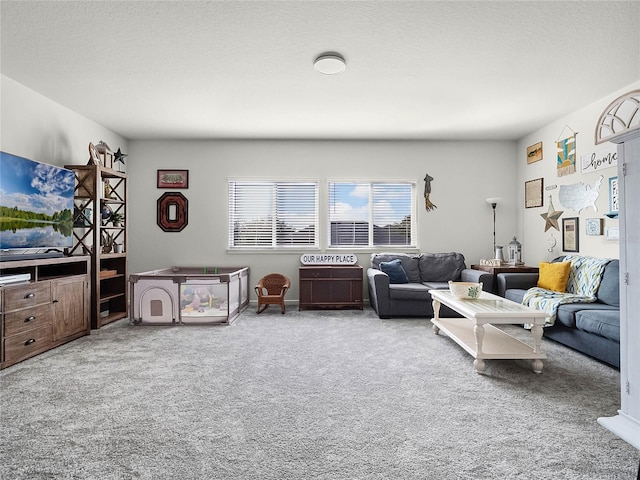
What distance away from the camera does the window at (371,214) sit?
5.71 m


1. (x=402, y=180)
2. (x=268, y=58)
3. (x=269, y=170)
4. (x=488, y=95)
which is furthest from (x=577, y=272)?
(x=269, y=170)

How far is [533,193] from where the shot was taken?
525cm

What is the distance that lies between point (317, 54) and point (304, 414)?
2807 mm

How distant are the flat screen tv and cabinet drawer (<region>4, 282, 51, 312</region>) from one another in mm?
303

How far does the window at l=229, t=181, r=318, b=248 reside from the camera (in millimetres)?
5668

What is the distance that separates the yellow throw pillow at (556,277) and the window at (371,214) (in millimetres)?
2035

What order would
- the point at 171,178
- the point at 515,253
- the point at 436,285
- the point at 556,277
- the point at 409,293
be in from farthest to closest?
the point at 171,178 → the point at 515,253 → the point at 436,285 → the point at 409,293 → the point at 556,277

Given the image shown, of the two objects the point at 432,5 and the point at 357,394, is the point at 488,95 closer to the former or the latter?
the point at 432,5

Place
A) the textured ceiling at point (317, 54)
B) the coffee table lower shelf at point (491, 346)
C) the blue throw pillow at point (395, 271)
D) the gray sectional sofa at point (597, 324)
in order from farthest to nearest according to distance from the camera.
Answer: the blue throw pillow at point (395, 271) < the gray sectional sofa at point (597, 324) < the coffee table lower shelf at point (491, 346) < the textured ceiling at point (317, 54)

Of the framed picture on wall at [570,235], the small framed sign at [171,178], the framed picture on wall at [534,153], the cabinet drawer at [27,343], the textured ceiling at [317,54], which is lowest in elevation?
the cabinet drawer at [27,343]

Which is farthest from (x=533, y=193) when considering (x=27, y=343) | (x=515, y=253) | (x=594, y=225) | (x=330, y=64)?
(x=27, y=343)

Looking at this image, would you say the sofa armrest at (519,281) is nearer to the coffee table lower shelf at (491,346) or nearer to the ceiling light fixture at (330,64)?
the coffee table lower shelf at (491,346)

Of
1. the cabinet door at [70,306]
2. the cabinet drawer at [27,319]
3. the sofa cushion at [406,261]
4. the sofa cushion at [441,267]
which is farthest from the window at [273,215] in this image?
the cabinet drawer at [27,319]

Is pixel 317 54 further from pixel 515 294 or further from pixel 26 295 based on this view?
pixel 515 294
